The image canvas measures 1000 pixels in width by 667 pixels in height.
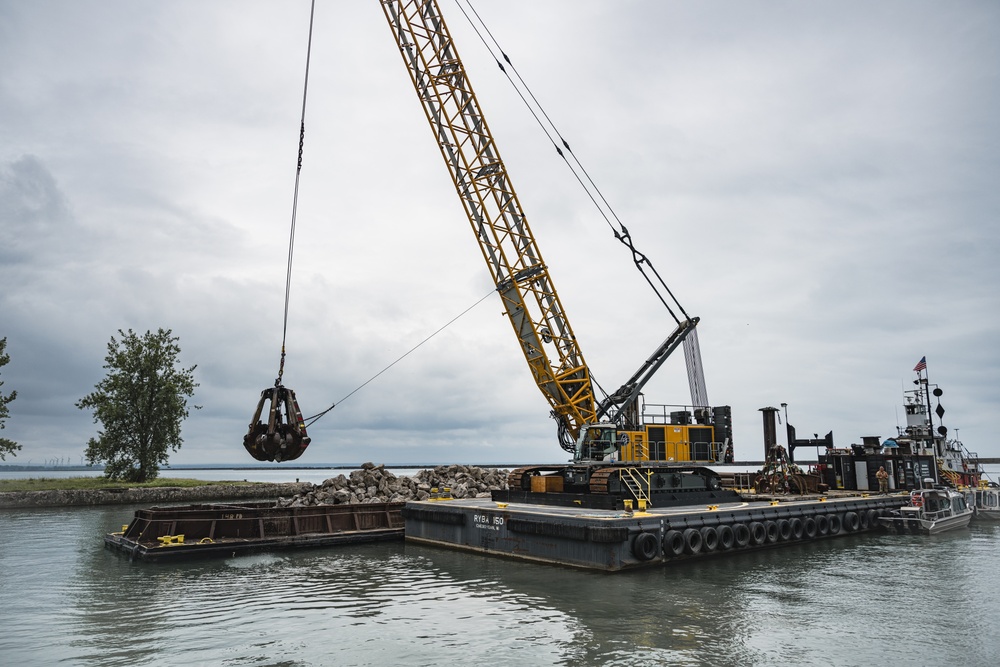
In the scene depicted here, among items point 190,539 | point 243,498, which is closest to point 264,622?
point 190,539

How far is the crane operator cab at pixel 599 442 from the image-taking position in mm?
27016

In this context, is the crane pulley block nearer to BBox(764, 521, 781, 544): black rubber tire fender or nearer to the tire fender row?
the tire fender row

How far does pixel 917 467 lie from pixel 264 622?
1278 inches

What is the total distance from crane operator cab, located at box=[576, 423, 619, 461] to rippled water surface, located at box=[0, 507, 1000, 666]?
6.65 metres

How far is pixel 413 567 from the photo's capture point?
20531mm

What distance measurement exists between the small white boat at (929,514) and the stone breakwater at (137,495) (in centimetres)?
3893

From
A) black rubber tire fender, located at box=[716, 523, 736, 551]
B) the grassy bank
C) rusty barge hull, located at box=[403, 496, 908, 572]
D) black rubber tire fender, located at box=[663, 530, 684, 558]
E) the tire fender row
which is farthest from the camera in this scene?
the grassy bank

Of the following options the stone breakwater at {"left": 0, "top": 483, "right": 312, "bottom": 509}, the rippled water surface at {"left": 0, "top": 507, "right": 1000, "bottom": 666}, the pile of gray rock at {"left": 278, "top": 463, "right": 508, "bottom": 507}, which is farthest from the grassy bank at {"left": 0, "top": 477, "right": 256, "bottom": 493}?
the rippled water surface at {"left": 0, "top": 507, "right": 1000, "bottom": 666}

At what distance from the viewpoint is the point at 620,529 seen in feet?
60.2

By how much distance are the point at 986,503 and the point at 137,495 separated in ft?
182

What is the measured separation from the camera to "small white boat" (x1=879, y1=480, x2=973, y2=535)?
95.1 feet

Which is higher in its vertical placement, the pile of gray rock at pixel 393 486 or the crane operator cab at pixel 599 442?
the crane operator cab at pixel 599 442

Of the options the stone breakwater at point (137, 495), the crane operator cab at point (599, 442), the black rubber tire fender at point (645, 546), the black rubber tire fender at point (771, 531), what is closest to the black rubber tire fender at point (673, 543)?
the black rubber tire fender at point (645, 546)

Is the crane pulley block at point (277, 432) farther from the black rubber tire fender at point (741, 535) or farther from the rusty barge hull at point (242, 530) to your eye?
the black rubber tire fender at point (741, 535)
